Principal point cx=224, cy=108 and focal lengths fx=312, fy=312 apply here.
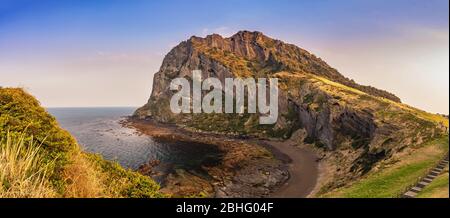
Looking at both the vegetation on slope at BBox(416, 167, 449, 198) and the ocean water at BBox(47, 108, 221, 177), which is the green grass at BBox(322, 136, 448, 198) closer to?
the vegetation on slope at BBox(416, 167, 449, 198)

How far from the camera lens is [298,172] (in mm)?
78625

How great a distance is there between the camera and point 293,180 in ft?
236

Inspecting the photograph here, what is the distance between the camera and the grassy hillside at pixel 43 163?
27.8 feet

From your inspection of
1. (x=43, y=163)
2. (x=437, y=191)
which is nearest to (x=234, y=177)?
(x=437, y=191)

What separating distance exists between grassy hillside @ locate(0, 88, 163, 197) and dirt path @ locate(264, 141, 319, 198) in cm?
4306

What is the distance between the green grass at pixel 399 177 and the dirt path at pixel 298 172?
18.5 meters

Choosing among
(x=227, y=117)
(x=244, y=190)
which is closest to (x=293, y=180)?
(x=244, y=190)

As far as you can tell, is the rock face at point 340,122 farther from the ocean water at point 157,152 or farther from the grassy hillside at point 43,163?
the grassy hillside at point 43,163

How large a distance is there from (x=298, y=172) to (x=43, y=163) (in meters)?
71.1

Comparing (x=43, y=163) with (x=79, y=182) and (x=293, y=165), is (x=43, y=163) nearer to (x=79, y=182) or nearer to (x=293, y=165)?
(x=79, y=182)

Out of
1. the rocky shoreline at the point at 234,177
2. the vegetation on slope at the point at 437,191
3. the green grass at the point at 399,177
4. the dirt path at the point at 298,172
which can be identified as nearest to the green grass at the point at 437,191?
the vegetation on slope at the point at 437,191

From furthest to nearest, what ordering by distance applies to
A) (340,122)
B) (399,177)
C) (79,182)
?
1. (340,122)
2. (399,177)
3. (79,182)

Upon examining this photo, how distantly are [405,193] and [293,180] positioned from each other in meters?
46.0

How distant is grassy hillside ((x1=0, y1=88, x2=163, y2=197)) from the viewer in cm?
847
